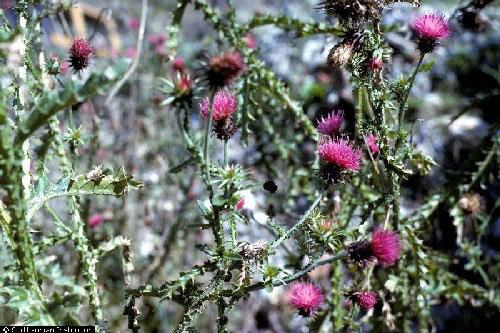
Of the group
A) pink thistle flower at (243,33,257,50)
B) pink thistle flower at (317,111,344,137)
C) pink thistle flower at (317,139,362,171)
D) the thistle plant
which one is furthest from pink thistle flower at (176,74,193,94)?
pink thistle flower at (243,33,257,50)

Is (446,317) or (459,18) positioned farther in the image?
(446,317)

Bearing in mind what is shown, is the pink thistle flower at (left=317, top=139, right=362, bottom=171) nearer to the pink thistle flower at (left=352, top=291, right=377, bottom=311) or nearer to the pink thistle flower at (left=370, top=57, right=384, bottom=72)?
the pink thistle flower at (left=370, top=57, right=384, bottom=72)

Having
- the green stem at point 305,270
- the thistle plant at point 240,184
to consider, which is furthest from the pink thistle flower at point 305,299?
the green stem at point 305,270

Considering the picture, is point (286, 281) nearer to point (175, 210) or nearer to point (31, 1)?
point (31, 1)

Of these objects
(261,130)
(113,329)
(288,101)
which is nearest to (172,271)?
(113,329)

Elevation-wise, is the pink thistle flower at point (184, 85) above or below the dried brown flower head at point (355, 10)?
below

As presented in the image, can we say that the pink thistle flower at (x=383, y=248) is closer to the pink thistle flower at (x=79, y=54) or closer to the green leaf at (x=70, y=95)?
the green leaf at (x=70, y=95)
